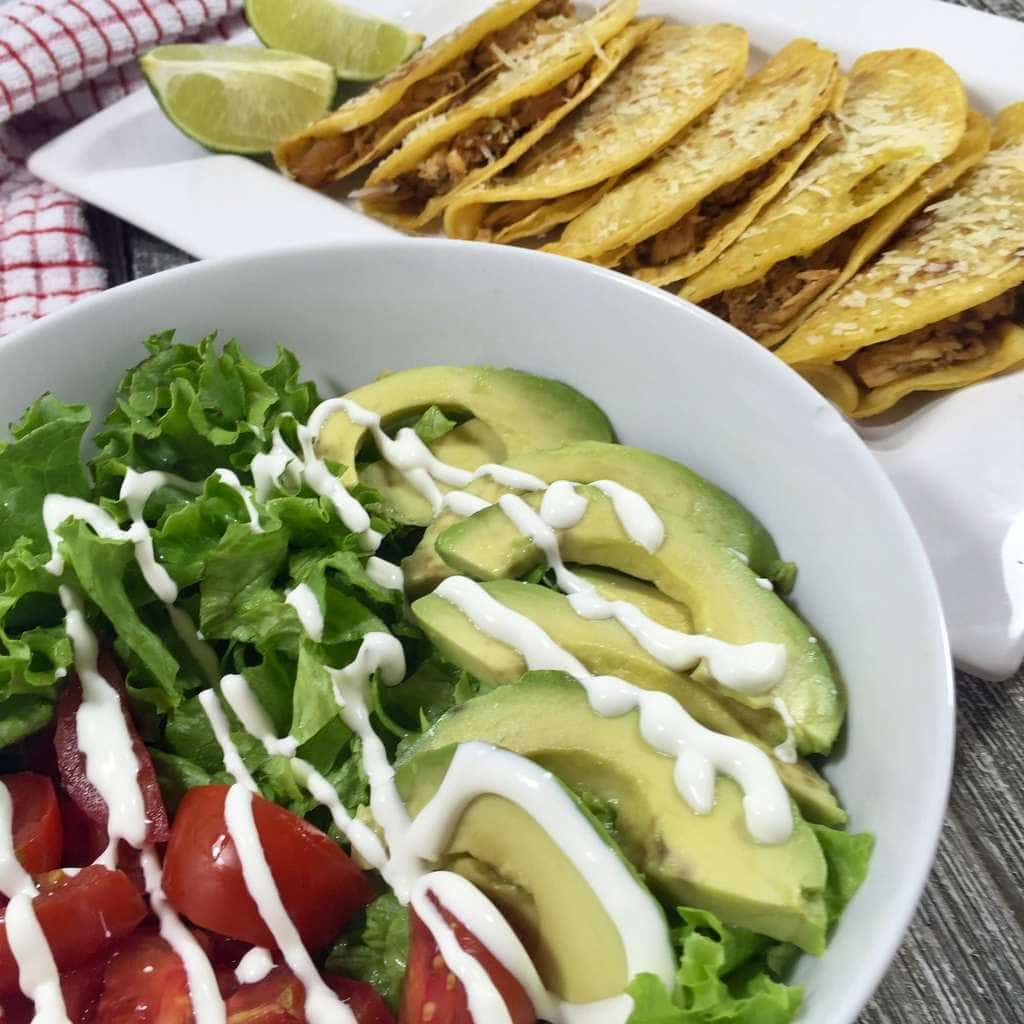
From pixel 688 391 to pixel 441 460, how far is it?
319mm

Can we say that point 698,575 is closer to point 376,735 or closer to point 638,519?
point 638,519

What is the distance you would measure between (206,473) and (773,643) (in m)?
0.74

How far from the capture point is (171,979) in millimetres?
1008

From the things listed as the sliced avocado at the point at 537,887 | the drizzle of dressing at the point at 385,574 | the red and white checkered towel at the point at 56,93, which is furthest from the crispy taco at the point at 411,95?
the sliced avocado at the point at 537,887

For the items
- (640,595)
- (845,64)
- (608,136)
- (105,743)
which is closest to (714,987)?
(640,595)

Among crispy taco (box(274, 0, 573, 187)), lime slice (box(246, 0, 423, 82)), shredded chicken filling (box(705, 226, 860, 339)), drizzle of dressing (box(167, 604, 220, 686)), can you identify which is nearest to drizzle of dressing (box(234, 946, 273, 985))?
drizzle of dressing (box(167, 604, 220, 686))

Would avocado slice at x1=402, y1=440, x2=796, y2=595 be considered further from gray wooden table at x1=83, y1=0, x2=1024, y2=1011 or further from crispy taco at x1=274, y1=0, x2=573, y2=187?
crispy taco at x1=274, y1=0, x2=573, y2=187

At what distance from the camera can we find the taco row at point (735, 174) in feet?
6.15

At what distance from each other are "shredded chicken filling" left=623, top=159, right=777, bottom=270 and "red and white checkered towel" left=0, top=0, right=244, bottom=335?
1.11 meters

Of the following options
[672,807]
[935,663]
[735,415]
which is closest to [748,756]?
[672,807]

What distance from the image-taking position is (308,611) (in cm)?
117

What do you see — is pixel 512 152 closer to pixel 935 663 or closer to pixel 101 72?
pixel 101 72

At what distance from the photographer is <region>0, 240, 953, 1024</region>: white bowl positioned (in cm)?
95

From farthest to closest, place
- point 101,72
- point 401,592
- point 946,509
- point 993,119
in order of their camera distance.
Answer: point 101,72
point 993,119
point 946,509
point 401,592
